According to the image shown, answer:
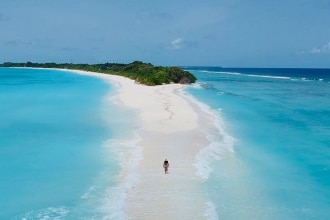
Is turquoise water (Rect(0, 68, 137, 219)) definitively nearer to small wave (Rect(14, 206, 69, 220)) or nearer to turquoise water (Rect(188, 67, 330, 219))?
small wave (Rect(14, 206, 69, 220))

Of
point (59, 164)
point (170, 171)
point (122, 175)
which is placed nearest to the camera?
point (122, 175)

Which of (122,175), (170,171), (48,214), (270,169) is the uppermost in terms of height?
→ (170,171)

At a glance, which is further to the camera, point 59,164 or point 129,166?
point 59,164

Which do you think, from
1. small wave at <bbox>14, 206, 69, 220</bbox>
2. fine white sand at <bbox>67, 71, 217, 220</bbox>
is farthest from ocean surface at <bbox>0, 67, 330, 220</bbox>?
fine white sand at <bbox>67, 71, 217, 220</bbox>

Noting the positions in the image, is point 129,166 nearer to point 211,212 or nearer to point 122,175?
point 122,175

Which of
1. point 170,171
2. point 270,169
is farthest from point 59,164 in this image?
point 270,169

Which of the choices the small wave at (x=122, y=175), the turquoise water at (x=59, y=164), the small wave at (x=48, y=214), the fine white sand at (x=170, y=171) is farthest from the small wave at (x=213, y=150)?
the small wave at (x=48, y=214)
